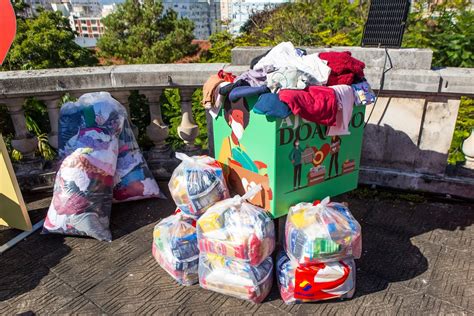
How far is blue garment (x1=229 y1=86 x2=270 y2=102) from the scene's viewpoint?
2342 mm

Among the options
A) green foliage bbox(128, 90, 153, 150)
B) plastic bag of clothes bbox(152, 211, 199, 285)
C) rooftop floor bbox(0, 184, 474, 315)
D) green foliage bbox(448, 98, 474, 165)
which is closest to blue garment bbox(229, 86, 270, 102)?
plastic bag of clothes bbox(152, 211, 199, 285)

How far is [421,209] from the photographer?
338 centimetres

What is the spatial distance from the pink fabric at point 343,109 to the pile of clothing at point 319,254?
1.56 ft

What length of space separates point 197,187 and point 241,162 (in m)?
0.34

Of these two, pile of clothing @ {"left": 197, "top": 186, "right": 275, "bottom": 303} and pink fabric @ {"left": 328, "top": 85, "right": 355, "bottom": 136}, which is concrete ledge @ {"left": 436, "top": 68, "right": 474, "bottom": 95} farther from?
pile of clothing @ {"left": 197, "top": 186, "right": 275, "bottom": 303}

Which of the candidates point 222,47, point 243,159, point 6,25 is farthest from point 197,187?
point 222,47

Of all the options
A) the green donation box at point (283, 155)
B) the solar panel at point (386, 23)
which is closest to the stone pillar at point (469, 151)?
the solar panel at point (386, 23)

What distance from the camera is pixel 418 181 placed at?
347 centimetres

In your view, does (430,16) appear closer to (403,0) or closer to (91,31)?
(403,0)

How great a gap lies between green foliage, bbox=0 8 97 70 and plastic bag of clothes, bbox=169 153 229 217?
57.0ft

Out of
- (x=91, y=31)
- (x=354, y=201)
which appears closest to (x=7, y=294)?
(x=354, y=201)

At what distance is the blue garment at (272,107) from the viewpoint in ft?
7.29

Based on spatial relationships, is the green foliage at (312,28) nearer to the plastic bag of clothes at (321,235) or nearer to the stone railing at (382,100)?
the stone railing at (382,100)

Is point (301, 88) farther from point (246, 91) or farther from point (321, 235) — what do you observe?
point (321, 235)
